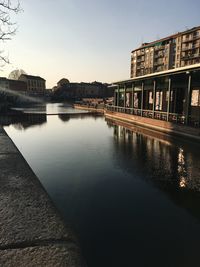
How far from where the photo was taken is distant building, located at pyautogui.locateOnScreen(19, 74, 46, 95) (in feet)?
461

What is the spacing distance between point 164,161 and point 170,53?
76719 millimetres

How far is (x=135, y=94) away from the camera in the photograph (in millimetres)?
28000

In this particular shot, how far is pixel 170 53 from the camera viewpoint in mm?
77500

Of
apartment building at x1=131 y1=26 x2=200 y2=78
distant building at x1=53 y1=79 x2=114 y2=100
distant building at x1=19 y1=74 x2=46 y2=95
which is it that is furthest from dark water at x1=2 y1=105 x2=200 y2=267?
distant building at x1=19 y1=74 x2=46 y2=95

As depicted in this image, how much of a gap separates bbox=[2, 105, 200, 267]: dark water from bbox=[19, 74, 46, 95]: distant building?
133 m

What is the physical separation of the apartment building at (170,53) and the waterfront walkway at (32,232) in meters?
59.5

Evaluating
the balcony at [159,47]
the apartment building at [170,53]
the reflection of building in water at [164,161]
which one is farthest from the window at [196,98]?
the balcony at [159,47]

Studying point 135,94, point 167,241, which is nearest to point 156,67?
point 135,94

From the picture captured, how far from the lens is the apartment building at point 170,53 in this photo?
69.1 meters

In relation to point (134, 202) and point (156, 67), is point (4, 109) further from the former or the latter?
point (156, 67)

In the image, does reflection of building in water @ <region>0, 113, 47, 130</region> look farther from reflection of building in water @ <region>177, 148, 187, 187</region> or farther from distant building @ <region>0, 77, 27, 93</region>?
distant building @ <region>0, 77, 27, 93</region>

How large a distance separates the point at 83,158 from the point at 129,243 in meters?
6.53

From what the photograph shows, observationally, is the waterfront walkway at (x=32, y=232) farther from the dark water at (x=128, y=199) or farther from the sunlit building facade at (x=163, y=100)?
the sunlit building facade at (x=163, y=100)

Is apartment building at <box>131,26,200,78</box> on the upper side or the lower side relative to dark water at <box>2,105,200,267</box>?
upper
